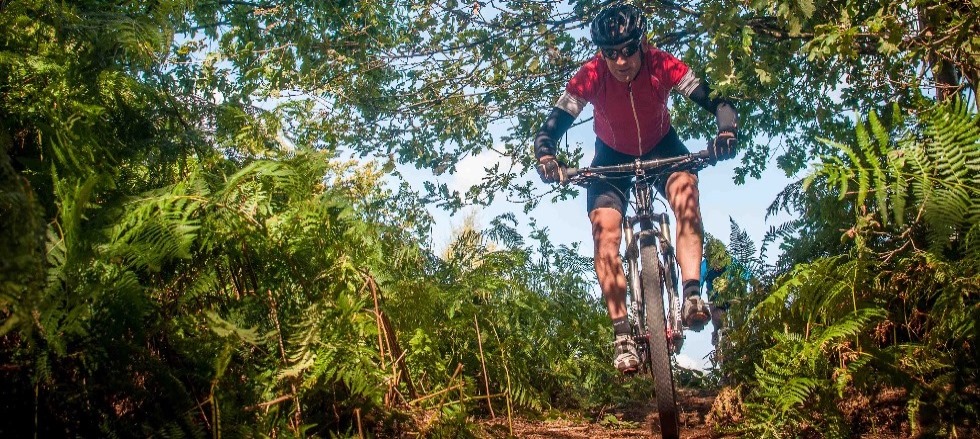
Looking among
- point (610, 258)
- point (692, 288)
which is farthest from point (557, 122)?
point (692, 288)

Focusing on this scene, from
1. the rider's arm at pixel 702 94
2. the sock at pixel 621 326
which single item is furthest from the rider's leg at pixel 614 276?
the rider's arm at pixel 702 94

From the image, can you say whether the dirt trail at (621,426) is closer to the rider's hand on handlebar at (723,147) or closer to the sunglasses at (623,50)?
the rider's hand on handlebar at (723,147)

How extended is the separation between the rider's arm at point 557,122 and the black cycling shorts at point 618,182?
0.41 meters

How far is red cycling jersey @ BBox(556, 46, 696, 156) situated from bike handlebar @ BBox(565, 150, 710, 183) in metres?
0.68

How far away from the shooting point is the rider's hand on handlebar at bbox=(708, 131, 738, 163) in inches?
170

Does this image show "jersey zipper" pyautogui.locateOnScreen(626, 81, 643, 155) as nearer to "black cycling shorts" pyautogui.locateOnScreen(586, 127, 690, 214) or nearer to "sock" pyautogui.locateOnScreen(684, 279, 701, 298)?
"black cycling shorts" pyautogui.locateOnScreen(586, 127, 690, 214)

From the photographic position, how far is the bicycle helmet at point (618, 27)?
4.75 metres

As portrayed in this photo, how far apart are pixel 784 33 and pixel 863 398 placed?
304 cm

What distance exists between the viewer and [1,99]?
2.37 metres

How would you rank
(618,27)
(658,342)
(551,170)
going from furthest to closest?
(618,27)
(551,170)
(658,342)

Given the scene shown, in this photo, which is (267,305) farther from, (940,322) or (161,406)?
(940,322)

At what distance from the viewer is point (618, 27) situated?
15.7 ft

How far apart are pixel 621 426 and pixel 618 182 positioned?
157 centimetres

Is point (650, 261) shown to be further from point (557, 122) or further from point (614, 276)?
point (557, 122)
